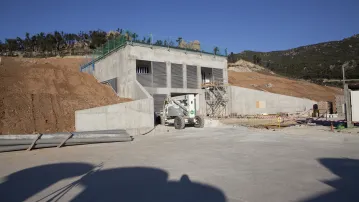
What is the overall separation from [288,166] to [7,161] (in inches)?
388

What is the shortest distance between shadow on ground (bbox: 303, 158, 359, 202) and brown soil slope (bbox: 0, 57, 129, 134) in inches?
627

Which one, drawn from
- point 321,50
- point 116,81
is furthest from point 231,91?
point 321,50

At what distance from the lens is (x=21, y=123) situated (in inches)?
643

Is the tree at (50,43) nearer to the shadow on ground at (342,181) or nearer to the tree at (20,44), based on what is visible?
the tree at (20,44)

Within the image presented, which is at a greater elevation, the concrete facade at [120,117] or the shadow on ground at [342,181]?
the concrete facade at [120,117]

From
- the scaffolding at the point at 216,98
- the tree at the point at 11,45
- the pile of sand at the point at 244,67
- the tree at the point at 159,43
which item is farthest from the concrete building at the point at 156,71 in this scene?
the tree at the point at 11,45

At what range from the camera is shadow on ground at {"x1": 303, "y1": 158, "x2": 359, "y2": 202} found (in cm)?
478

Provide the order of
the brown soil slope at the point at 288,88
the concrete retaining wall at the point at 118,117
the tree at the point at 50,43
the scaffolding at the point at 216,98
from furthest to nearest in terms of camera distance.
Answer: the tree at the point at 50,43 → the brown soil slope at the point at 288,88 → the scaffolding at the point at 216,98 → the concrete retaining wall at the point at 118,117

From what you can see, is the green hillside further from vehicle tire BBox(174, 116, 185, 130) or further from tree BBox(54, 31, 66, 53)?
vehicle tire BBox(174, 116, 185, 130)

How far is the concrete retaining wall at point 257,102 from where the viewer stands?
1325 inches

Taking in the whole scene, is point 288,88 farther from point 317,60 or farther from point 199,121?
point 317,60

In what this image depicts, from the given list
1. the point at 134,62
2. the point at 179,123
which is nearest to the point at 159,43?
the point at 134,62

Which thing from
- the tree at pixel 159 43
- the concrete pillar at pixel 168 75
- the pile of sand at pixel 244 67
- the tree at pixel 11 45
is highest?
the tree at pixel 11 45

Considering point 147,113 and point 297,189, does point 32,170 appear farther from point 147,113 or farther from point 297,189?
point 147,113
